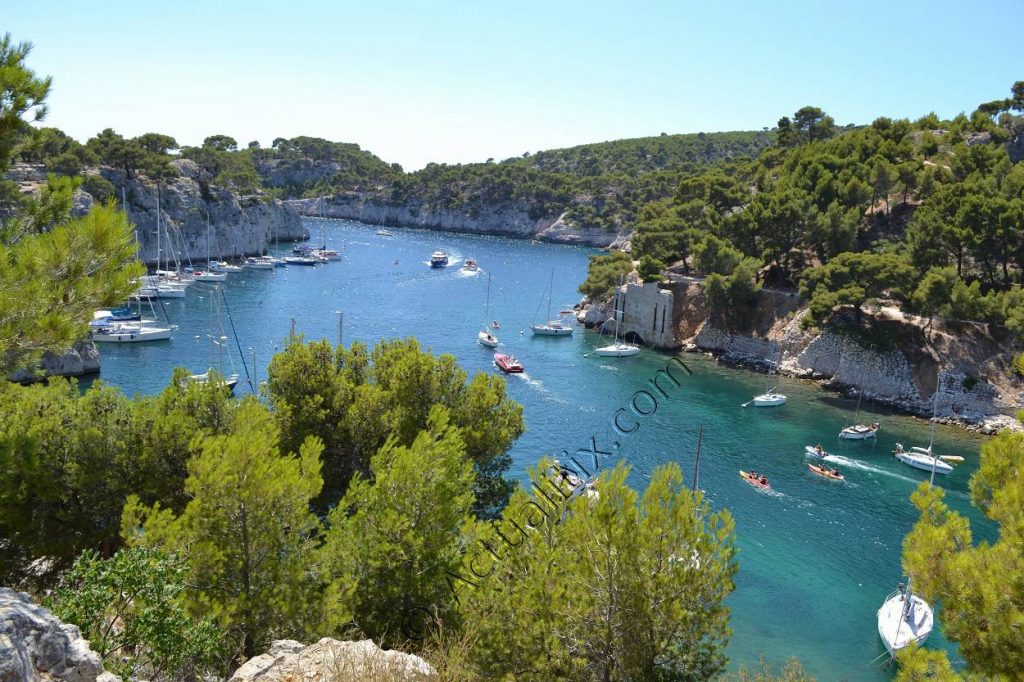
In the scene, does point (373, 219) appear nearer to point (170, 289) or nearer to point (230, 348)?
point (170, 289)

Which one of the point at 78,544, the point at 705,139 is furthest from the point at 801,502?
the point at 705,139

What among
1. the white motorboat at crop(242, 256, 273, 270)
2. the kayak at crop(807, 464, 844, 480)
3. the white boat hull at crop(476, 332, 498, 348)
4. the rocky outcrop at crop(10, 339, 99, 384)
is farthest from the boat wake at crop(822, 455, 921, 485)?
the white motorboat at crop(242, 256, 273, 270)

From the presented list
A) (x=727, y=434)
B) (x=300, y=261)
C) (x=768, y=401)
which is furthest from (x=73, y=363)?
(x=300, y=261)

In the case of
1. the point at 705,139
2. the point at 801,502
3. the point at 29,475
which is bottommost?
the point at 801,502

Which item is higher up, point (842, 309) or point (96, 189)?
point (96, 189)

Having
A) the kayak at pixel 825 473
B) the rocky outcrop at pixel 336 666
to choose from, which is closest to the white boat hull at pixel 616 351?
the kayak at pixel 825 473

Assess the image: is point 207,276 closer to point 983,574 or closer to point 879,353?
point 879,353
